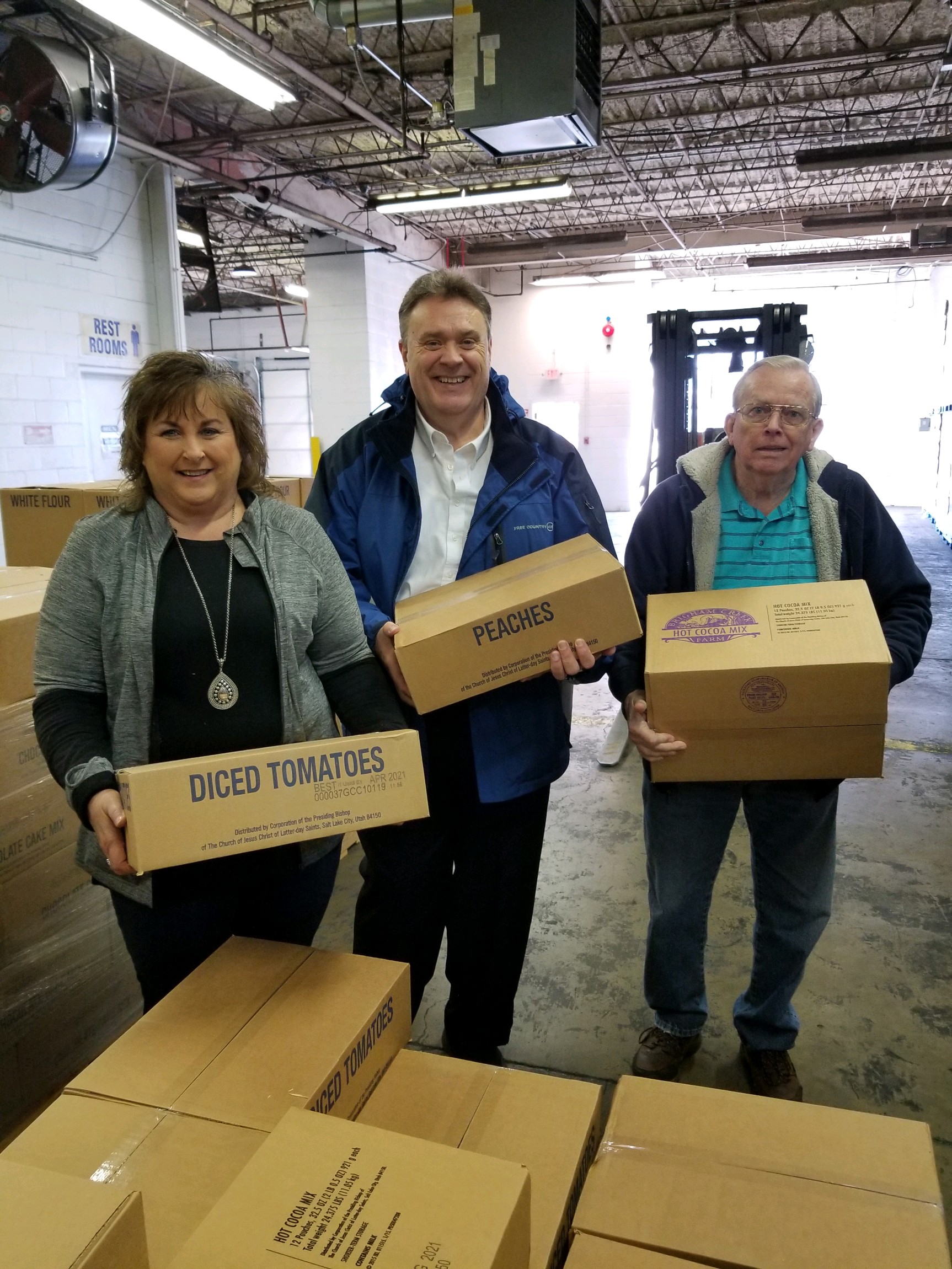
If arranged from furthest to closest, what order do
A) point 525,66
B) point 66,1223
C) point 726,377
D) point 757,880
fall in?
point 726,377 → point 525,66 → point 757,880 → point 66,1223

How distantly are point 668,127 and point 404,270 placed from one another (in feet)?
12.9

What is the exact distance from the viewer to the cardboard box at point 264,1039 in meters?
0.94

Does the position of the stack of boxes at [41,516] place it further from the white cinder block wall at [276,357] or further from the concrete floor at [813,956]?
the white cinder block wall at [276,357]

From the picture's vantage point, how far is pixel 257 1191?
2.45ft

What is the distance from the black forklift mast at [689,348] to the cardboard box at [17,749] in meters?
2.98

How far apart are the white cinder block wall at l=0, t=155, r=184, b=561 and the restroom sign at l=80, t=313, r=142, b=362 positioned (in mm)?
25

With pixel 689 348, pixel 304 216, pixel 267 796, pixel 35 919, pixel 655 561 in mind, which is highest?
pixel 304 216

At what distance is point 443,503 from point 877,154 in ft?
22.6

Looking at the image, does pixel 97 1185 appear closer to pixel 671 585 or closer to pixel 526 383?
pixel 671 585

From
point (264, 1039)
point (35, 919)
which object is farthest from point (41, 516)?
point (264, 1039)

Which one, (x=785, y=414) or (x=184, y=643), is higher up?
(x=785, y=414)

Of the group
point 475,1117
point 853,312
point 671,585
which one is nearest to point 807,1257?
point 475,1117

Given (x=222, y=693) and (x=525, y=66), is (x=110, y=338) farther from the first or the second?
(x=222, y=693)

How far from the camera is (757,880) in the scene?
5.67 feet
